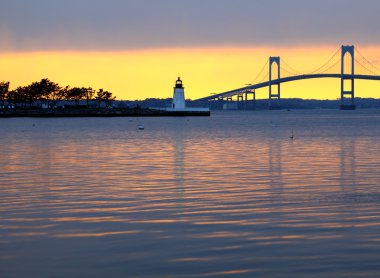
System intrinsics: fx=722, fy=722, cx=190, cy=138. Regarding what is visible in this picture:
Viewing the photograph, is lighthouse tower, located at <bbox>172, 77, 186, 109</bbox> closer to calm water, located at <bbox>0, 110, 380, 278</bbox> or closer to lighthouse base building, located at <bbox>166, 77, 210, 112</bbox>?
lighthouse base building, located at <bbox>166, 77, 210, 112</bbox>

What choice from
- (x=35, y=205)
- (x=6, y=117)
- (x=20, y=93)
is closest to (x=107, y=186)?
(x=35, y=205)

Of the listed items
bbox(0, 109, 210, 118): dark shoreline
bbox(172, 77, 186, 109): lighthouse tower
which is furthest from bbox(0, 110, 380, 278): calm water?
bbox(0, 109, 210, 118): dark shoreline

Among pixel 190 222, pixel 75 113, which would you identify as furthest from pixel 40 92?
pixel 190 222

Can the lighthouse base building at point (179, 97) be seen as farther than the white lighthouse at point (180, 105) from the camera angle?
No

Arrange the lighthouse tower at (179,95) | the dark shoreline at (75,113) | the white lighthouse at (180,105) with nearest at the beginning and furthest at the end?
the lighthouse tower at (179,95) → the white lighthouse at (180,105) → the dark shoreline at (75,113)

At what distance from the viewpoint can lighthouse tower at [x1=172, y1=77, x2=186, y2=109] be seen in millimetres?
118562

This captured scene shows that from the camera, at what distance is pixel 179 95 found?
4941 inches

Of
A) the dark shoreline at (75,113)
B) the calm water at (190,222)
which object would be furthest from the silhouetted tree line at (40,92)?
the calm water at (190,222)

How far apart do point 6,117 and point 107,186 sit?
459 feet

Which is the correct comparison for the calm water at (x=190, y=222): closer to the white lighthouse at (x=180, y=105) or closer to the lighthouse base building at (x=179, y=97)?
the lighthouse base building at (x=179, y=97)

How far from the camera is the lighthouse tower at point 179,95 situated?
119 m

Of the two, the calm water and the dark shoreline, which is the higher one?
the calm water

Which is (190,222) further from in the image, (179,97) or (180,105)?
(180,105)

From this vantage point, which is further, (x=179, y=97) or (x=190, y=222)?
(x=179, y=97)
